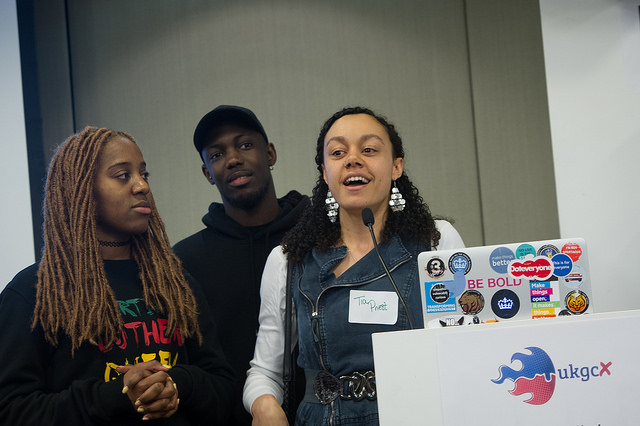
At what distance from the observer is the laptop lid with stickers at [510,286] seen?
A: 115cm

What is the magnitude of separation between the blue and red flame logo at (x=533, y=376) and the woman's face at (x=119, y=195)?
111 cm

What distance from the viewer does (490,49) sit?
3.28 m

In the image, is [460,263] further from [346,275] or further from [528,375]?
[346,275]

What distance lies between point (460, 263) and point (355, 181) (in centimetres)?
67

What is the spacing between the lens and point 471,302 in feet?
3.79

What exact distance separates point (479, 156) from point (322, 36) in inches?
43.4

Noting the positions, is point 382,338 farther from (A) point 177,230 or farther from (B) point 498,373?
(A) point 177,230

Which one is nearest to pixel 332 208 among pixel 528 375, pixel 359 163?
pixel 359 163

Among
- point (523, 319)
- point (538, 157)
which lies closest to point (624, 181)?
point (538, 157)

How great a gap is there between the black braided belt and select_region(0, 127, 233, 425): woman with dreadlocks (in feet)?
0.88

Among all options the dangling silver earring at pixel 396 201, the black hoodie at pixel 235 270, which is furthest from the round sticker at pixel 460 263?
the black hoodie at pixel 235 270

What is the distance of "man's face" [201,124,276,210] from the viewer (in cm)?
225

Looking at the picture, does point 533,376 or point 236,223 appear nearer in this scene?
point 533,376

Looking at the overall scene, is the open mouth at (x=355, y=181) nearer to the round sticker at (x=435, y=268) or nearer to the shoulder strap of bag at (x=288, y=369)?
the shoulder strap of bag at (x=288, y=369)
